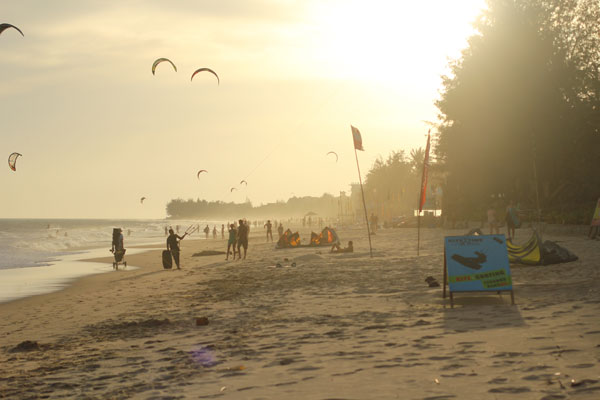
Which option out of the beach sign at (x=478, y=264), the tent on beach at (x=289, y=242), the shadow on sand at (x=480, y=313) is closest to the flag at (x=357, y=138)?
the tent on beach at (x=289, y=242)

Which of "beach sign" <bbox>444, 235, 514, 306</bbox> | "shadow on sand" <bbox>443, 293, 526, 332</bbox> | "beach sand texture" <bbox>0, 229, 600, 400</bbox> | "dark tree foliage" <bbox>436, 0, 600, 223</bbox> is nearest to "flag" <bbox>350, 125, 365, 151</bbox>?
"beach sand texture" <bbox>0, 229, 600, 400</bbox>

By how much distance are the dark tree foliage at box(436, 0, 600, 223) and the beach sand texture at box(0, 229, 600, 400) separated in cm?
2610

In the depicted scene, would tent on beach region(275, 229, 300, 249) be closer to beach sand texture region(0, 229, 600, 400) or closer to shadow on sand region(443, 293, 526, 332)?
beach sand texture region(0, 229, 600, 400)

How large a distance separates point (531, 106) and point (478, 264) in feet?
102

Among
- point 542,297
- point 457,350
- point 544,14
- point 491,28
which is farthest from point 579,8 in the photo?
point 457,350

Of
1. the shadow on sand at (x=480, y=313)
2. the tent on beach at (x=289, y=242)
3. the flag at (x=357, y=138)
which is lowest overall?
the shadow on sand at (x=480, y=313)

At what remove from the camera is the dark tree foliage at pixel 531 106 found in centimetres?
3847

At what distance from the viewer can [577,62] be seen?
4103 cm

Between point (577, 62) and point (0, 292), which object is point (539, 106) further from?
point (0, 292)

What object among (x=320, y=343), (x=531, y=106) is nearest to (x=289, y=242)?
(x=531, y=106)

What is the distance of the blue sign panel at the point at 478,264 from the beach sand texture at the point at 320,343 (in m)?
0.36

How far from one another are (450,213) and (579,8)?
1740 cm

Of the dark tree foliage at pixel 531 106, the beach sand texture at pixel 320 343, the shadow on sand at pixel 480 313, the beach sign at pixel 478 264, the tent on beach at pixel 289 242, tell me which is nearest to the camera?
the beach sand texture at pixel 320 343

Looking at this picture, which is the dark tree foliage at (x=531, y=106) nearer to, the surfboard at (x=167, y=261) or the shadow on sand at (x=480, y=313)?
the surfboard at (x=167, y=261)
